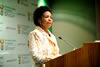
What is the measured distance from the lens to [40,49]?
1.73 metres

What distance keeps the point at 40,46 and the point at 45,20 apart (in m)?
0.31

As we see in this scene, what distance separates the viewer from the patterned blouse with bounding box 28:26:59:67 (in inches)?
65.5

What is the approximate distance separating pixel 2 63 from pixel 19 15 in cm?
96

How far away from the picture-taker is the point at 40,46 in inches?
69.0

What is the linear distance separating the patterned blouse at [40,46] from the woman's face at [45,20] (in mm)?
68

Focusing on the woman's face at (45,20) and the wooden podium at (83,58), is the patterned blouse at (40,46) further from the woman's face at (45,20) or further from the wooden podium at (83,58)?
the wooden podium at (83,58)

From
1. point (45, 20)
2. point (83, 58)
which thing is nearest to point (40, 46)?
point (45, 20)

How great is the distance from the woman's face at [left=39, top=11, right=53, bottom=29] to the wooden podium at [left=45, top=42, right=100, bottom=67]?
1.99ft

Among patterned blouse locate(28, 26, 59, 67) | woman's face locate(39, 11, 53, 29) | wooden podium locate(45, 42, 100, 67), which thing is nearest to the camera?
wooden podium locate(45, 42, 100, 67)

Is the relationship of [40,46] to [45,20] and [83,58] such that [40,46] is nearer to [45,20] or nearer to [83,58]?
[45,20]

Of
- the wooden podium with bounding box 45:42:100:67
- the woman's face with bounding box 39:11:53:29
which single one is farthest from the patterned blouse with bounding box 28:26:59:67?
the wooden podium with bounding box 45:42:100:67

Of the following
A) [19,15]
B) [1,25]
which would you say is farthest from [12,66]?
[19,15]

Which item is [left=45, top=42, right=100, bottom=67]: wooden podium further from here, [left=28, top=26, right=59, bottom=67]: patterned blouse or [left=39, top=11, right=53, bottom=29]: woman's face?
[left=39, top=11, right=53, bottom=29]: woman's face

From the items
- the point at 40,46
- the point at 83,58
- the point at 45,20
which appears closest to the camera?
the point at 83,58
